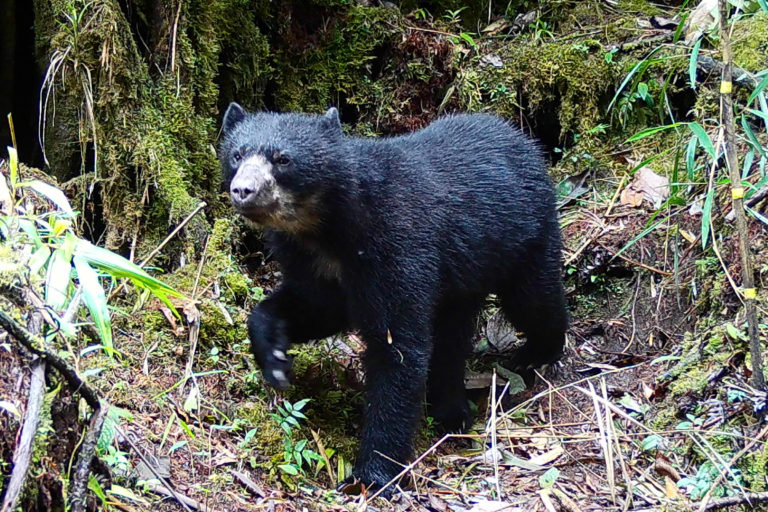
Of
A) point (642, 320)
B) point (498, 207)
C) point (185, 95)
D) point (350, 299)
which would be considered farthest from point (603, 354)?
point (185, 95)

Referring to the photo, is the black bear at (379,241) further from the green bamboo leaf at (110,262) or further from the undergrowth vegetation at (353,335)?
the green bamboo leaf at (110,262)

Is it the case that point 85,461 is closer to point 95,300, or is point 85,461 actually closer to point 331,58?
point 95,300

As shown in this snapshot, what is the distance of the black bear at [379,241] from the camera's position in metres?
5.17

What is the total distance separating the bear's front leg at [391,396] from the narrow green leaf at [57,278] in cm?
241

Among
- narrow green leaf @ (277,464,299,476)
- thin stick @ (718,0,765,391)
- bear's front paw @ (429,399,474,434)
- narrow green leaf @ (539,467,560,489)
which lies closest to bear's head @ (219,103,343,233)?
narrow green leaf @ (277,464,299,476)

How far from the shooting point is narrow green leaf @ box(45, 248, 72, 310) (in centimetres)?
312

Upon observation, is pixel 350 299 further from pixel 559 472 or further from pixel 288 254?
pixel 559 472

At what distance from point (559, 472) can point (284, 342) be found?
1898mm

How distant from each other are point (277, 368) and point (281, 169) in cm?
125

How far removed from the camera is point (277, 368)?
5.36 m

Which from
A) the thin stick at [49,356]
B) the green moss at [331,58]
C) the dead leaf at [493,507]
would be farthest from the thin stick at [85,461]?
the green moss at [331,58]

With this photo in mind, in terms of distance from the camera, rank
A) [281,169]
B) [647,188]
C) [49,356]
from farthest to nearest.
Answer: [647,188] → [281,169] → [49,356]

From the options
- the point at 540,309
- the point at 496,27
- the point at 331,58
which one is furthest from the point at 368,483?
the point at 496,27

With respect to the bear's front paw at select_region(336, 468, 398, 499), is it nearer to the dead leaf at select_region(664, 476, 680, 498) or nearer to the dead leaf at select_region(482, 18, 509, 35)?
the dead leaf at select_region(664, 476, 680, 498)
